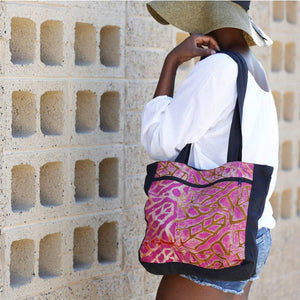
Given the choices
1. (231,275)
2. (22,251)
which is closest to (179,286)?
(231,275)

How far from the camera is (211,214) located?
187 centimetres

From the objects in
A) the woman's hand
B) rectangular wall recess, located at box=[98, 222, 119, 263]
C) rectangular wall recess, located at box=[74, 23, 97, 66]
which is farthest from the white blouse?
rectangular wall recess, located at box=[98, 222, 119, 263]

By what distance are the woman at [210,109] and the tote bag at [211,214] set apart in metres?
0.04

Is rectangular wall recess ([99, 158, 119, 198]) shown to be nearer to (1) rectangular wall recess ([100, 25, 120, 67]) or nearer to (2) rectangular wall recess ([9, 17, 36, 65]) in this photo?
(1) rectangular wall recess ([100, 25, 120, 67])

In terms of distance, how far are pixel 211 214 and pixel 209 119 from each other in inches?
9.6

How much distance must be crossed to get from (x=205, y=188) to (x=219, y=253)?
17 cm

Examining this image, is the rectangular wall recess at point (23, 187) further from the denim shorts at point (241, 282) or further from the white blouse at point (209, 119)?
the denim shorts at point (241, 282)

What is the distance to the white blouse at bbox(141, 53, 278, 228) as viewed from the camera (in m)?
1.91

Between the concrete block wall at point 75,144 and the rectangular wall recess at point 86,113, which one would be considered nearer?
the concrete block wall at point 75,144

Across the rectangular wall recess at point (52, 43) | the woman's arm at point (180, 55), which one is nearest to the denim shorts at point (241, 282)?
the woman's arm at point (180, 55)

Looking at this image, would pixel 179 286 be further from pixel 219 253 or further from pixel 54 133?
pixel 54 133

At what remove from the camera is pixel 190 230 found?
1.87 meters

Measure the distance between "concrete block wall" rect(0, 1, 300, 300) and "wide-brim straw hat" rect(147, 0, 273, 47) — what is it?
417mm

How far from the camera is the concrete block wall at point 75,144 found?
232 centimetres
